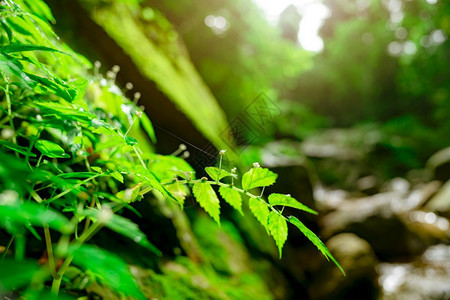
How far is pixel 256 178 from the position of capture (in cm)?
85

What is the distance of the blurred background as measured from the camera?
2.99 metres

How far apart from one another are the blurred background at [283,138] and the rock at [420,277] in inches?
1.1

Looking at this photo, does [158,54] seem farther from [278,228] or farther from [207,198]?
[278,228]

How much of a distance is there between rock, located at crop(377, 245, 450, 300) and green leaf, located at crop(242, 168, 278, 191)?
15.0 ft

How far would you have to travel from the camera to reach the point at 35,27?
3.31 ft

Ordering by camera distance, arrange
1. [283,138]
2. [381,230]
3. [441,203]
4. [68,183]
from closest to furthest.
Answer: [68,183] → [381,230] → [441,203] → [283,138]

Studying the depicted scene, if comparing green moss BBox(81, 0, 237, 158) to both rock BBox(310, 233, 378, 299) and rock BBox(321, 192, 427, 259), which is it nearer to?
rock BBox(310, 233, 378, 299)

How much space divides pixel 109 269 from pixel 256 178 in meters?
0.51

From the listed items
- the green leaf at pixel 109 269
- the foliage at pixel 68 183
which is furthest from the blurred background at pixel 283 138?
the green leaf at pixel 109 269

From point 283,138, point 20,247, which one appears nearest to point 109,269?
point 20,247

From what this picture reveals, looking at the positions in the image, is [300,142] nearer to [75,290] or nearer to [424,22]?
[424,22]

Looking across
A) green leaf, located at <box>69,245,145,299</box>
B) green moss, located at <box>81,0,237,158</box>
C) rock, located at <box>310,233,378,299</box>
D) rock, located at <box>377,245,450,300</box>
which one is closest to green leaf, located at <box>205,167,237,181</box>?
green leaf, located at <box>69,245,145,299</box>

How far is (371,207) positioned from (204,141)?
204 inches

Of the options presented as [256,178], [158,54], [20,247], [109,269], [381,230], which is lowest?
[20,247]
